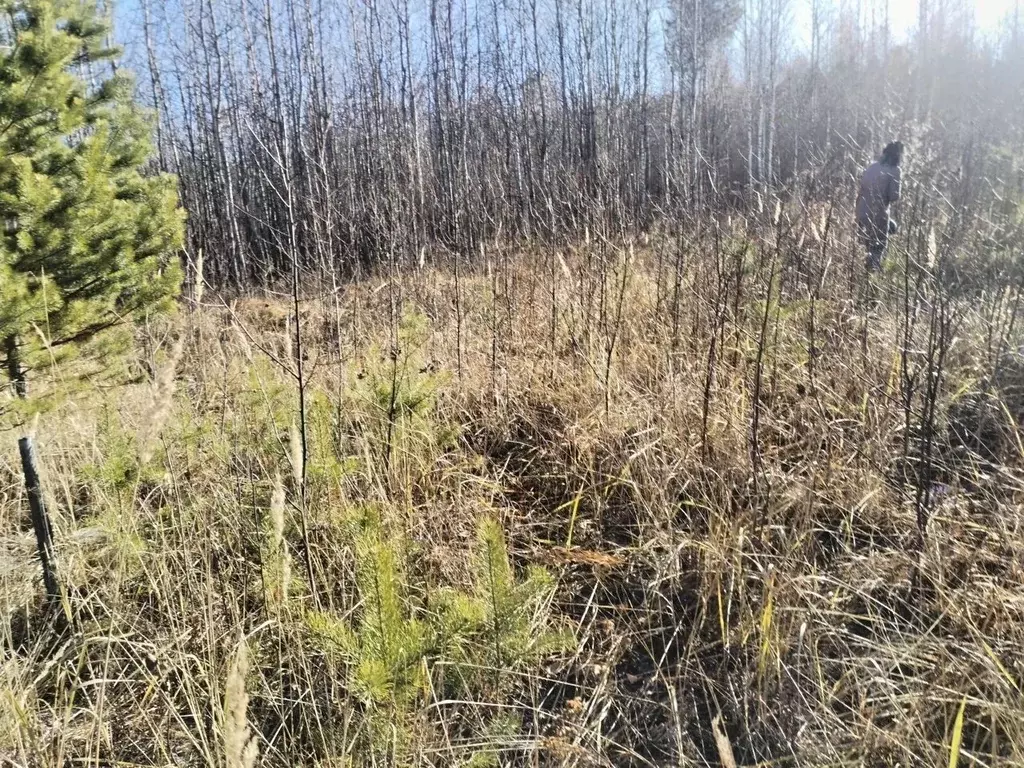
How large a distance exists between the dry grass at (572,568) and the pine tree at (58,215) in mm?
524

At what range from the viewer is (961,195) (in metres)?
2.94

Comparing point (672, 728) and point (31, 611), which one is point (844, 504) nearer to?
point (672, 728)

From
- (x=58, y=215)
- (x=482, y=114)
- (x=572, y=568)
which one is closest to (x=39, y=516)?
(x=572, y=568)

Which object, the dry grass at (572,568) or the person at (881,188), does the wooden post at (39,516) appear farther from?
the person at (881,188)

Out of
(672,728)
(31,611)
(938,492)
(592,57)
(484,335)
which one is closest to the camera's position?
(672,728)

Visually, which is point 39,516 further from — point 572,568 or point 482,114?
point 482,114

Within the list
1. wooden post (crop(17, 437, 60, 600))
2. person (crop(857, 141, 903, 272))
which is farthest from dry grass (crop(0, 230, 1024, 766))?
person (crop(857, 141, 903, 272))

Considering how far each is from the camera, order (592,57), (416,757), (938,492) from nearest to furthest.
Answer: (416,757) < (938,492) < (592,57)

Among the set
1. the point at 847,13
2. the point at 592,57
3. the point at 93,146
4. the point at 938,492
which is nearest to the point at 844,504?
the point at 938,492

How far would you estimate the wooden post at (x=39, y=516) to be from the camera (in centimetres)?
154

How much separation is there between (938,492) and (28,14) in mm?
4684

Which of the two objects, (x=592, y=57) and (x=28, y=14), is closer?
(x=28, y=14)

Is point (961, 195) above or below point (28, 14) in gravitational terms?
below

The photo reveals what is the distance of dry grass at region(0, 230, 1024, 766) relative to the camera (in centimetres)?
134
